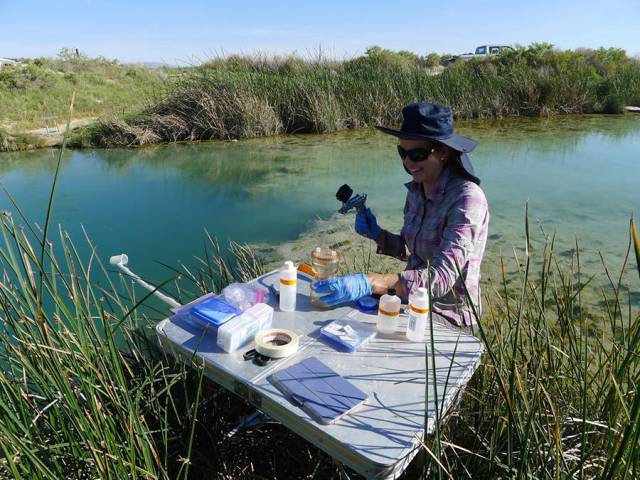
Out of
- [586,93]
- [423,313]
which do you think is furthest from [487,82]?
[423,313]

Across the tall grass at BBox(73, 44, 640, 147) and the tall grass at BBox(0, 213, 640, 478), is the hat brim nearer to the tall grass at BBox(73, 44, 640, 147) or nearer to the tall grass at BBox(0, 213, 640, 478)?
the tall grass at BBox(0, 213, 640, 478)

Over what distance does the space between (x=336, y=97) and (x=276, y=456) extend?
312 inches

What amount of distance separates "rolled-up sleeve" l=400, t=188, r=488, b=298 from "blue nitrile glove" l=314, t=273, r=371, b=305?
0.62 feet

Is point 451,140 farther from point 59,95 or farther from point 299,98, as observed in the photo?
point 59,95

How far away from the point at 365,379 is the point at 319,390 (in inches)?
5.4

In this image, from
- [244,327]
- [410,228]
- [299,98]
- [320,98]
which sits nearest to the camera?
[244,327]

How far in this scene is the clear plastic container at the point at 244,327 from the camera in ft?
3.96

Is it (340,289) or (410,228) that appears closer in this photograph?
(340,289)

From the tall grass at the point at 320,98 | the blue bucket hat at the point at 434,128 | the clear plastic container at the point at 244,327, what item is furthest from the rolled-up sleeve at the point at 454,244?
the tall grass at the point at 320,98

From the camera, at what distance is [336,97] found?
864 centimetres

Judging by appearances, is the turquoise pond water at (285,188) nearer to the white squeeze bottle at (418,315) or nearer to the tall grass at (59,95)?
the white squeeze bottle at (418,315)

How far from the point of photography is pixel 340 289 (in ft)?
4.71

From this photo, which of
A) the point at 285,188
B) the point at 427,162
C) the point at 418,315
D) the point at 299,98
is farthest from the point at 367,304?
the point at 299,98

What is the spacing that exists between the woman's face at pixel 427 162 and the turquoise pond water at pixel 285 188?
1.41m
